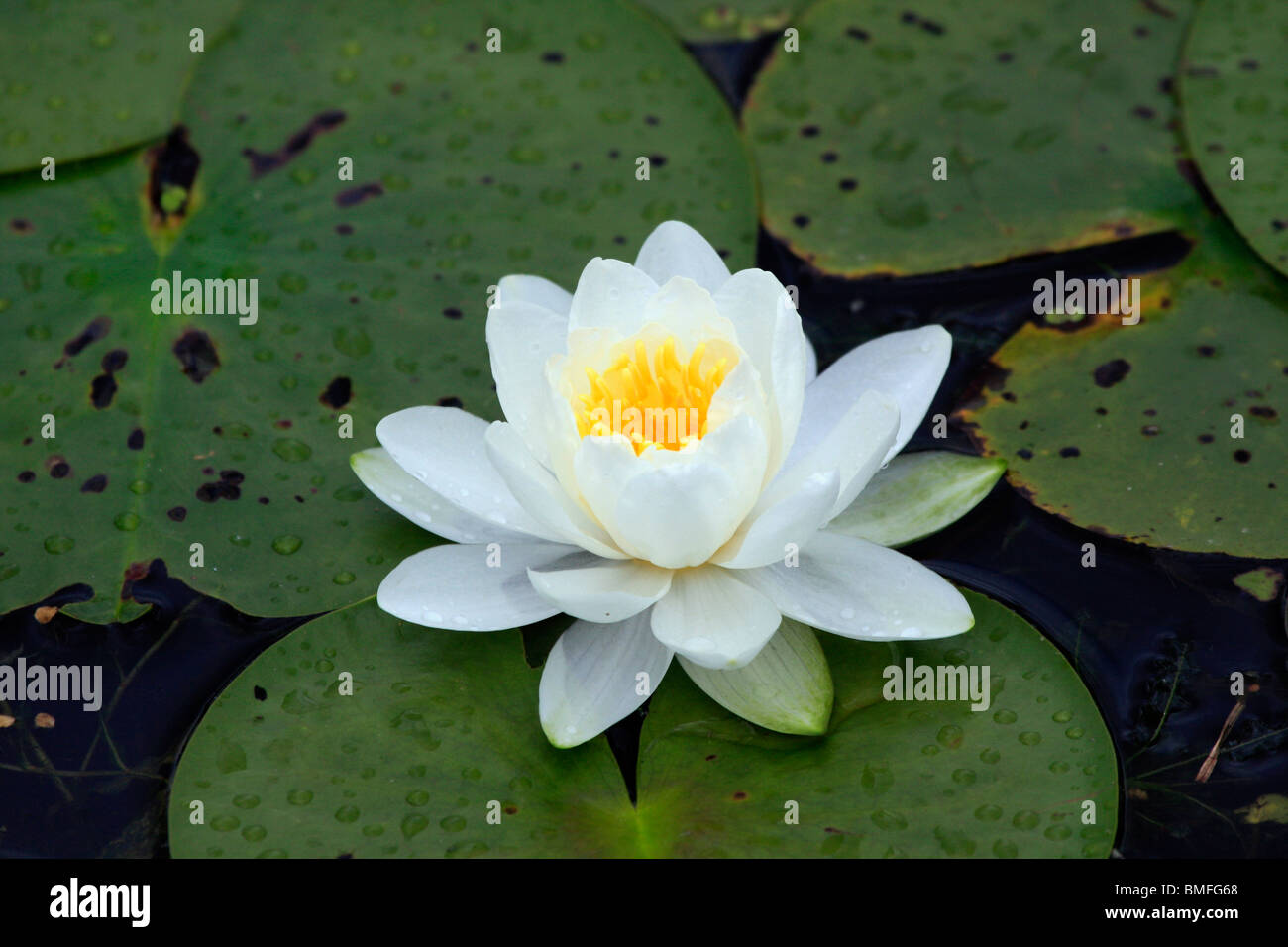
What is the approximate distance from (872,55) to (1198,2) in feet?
3.84

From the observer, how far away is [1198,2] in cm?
370

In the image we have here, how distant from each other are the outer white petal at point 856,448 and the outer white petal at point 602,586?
364 millimetres

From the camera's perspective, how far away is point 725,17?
3.85 m

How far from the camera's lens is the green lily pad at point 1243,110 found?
3070 mm

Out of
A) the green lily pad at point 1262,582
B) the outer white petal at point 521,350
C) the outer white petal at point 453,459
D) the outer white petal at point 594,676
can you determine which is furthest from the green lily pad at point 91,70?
the green lily pad at point 1262,582

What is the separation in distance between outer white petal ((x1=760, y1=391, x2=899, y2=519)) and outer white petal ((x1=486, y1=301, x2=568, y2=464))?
2.00 feet

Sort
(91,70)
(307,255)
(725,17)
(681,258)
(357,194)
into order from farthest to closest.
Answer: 1. (725,17)
2. (91,70)
3. (357,194)
4. (307,255)
5. (681,258)

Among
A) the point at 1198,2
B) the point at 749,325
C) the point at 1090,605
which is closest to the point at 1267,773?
the point at 1090,605

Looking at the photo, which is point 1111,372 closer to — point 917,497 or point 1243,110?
point 917,497

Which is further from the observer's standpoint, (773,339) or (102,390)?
(102,390)

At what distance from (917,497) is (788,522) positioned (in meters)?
0.60

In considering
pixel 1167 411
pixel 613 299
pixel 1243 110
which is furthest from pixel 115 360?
pixel 1243 110

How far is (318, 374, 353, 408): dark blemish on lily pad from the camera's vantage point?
2869 millimetres

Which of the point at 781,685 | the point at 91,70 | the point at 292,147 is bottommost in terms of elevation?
the point at 781,685
